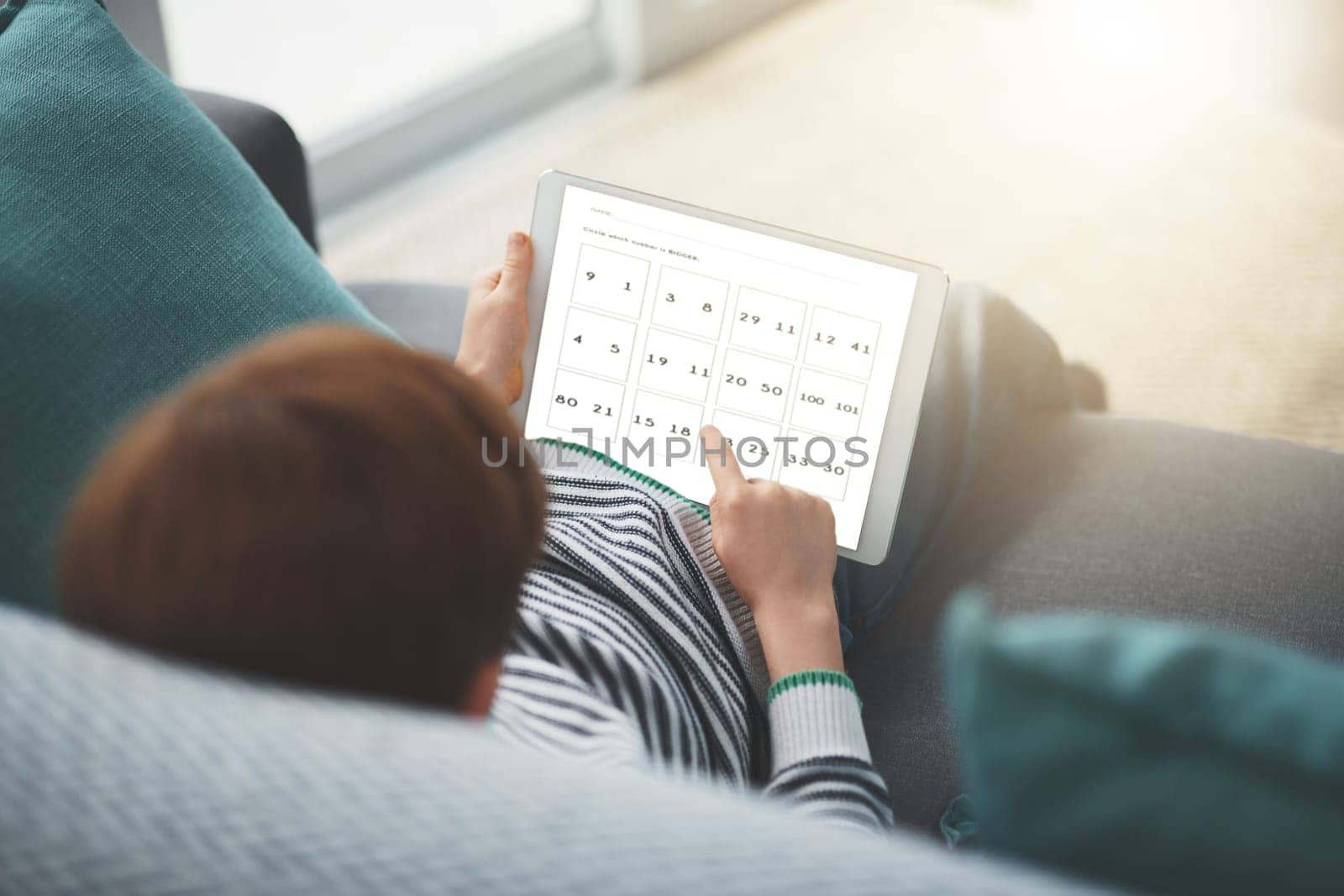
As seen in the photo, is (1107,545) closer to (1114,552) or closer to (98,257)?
(1114,552)

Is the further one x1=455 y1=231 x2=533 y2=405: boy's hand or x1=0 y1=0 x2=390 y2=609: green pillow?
x1=455 y1=231 x2=533 y2=405: boy's hand

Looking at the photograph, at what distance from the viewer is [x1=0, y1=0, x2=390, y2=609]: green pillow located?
0.65 meters

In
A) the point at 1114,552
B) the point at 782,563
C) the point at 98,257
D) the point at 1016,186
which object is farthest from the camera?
the point at 1016,186

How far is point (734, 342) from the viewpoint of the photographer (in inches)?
35.4

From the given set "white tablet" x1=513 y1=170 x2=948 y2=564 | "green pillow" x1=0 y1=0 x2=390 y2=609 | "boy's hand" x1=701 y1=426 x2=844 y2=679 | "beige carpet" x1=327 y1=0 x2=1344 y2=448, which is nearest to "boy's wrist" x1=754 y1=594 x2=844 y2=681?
"boy's hand" x1=701 y1=426 x2=844 y2=679

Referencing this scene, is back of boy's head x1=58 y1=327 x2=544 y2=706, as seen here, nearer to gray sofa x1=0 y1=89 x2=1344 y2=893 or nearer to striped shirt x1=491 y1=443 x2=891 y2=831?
gray sofa x1=0 y1=89 x2=1344 y2=893

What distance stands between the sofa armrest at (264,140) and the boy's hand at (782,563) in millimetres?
561

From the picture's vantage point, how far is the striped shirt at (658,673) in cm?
67

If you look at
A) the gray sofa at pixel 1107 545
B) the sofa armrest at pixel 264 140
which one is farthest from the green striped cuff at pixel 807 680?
the sofa armrest at pixel 264 140

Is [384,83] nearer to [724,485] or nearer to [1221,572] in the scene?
[724,485]

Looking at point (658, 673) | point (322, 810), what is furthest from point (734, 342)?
point (322, 810)

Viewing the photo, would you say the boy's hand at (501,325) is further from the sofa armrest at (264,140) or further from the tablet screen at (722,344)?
the sofa armrest at (264,140)

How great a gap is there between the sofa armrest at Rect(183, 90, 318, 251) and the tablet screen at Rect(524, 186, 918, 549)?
0.37 m

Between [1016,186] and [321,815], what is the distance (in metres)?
1.80
